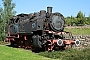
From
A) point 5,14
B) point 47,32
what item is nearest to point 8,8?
point 5,14

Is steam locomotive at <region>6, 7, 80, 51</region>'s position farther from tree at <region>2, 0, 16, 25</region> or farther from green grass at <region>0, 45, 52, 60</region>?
tree at <region>2, 0, 16, 25</region>

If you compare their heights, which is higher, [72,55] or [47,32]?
[47,32]

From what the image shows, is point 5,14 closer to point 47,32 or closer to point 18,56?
point 47,32

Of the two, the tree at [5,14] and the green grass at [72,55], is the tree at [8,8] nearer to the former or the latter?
the tree at [5,14]

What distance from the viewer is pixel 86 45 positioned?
1977cm

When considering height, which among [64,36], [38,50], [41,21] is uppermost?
[41,21]

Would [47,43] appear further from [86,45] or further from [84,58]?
[84,58]

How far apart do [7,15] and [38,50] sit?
16087 mm

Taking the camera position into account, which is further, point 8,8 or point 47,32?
Result: point 8,8

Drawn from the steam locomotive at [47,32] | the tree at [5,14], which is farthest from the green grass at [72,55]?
the tree at [5,14]

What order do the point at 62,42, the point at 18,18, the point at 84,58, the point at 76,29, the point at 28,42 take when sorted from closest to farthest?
the point at 84,58 → the point at 62,42 → the point at 28,42 → the point at 18,18 → the point at 76,29

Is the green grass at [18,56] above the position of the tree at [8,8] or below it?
below

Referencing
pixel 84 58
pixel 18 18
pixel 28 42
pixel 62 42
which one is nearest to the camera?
pixel 84 58

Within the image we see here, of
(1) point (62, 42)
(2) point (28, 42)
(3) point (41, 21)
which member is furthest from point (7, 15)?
(1) point (62, 42)
